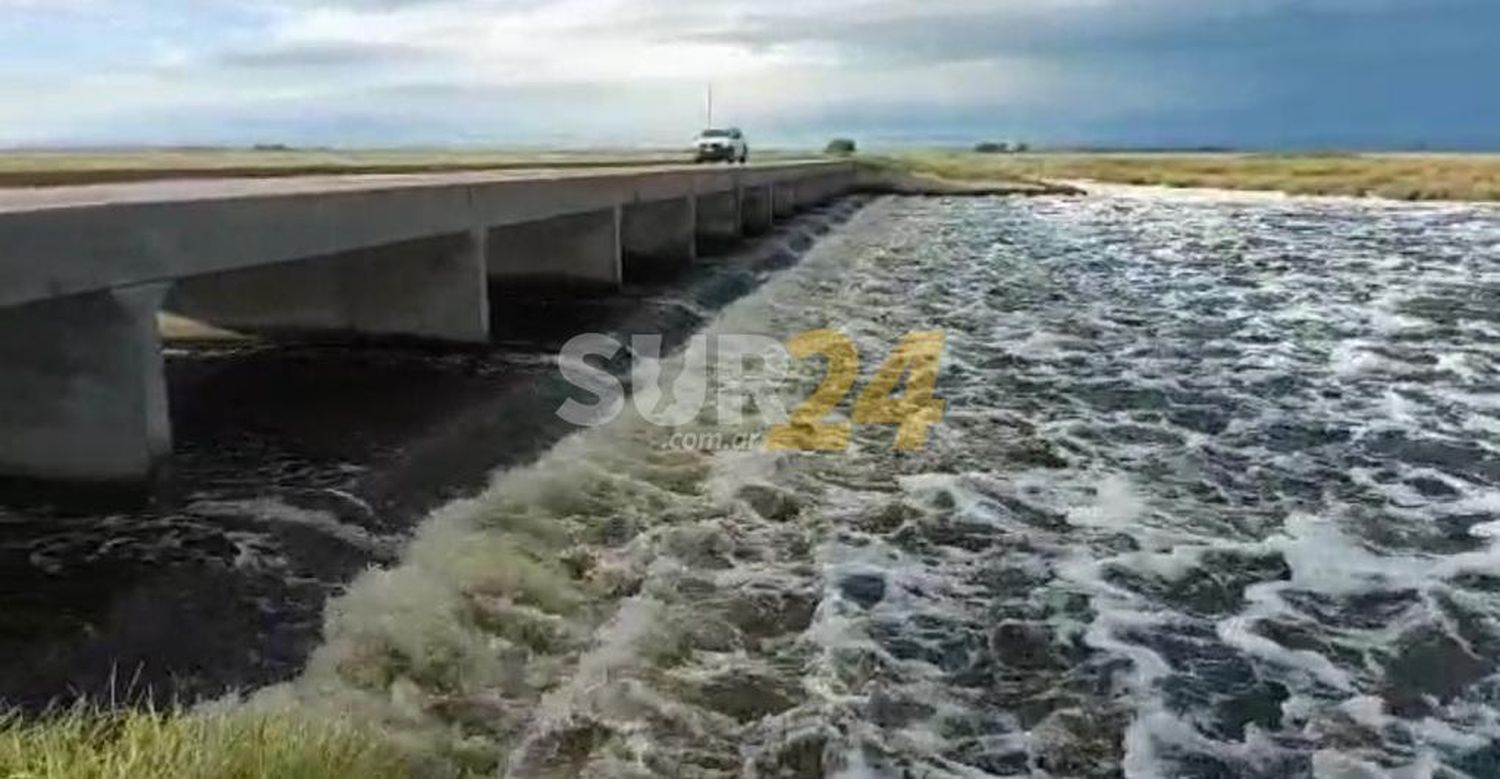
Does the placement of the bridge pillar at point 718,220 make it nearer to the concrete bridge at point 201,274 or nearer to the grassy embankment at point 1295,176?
the concrete bridge at point 201,274

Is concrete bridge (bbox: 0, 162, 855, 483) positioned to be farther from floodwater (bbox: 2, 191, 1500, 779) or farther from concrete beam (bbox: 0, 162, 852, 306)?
floodwater (bbox: 2, 191, 1500, 779)

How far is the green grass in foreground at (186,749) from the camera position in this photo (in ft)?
12.7

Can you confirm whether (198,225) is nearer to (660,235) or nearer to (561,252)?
(561,252)

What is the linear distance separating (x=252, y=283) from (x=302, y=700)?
937cm

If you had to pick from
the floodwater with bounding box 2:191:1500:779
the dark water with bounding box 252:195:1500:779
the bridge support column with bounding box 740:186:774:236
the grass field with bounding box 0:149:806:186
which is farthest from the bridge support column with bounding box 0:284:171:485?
the bridge support column with bounding box 740:186:774:236

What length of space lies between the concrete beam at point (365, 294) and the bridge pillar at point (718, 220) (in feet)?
57.3

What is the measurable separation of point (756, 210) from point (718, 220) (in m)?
6.59

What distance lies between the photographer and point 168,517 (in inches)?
320

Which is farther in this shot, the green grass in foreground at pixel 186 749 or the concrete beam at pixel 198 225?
the concrete beam at pixel 198 225

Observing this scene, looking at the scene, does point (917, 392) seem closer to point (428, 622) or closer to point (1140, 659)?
point (1140, 659)

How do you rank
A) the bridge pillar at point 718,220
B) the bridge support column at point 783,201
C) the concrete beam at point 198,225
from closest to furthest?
the concrete beam at point 198,225 < the bridge pillar at point 718,220 < the bridge support column at point 783,201

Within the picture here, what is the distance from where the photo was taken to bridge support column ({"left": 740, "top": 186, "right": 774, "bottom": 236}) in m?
38.5

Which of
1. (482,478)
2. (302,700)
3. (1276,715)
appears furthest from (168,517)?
(1276,715)

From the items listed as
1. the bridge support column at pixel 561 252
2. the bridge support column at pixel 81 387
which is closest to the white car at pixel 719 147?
the bridge support column at pixel 561 252
